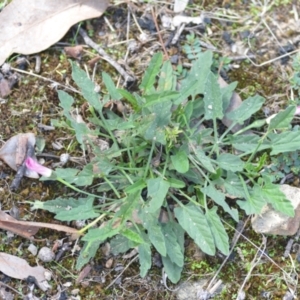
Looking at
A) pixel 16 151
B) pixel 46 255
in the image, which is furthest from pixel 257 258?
pixel 16 151

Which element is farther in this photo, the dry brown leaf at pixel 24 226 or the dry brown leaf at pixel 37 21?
the dry brown leaf at pixel 37 21

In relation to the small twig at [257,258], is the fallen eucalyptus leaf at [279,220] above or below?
above

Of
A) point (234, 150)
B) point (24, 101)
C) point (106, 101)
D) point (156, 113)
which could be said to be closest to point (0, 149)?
point (24, 101)

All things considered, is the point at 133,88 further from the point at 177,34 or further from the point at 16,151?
the point at 16,151

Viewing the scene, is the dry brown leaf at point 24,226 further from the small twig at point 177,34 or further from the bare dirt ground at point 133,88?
the small twig at point 177,34

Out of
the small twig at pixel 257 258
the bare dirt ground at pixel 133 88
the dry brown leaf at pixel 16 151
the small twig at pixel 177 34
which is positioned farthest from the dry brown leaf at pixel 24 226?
the small twig at pixel 177 34

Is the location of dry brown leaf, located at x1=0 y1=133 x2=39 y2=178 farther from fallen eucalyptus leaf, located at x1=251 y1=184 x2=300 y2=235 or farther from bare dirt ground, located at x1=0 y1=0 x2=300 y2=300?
fallen eucalyptus leaf, located at x1=251 y1=184 x2=300 y2=235

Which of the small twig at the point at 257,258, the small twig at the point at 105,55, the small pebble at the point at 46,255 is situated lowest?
the small twig at the point at 257,258
